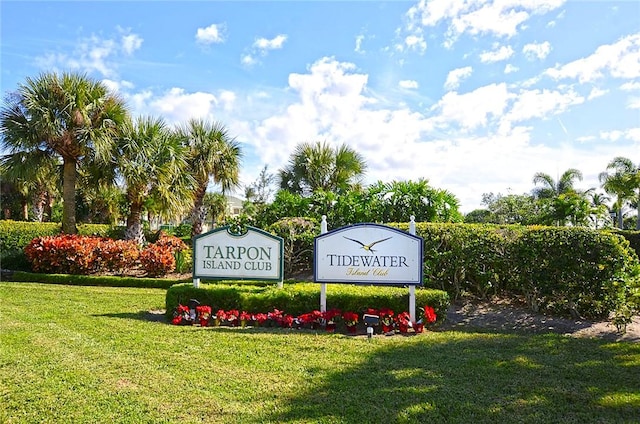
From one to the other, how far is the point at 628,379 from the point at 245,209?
11.9 metres

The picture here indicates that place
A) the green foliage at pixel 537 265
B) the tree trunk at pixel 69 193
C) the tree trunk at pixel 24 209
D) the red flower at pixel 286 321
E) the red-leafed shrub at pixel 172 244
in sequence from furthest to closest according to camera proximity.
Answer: the tree trunk at pixel 24 209 → the tree trunk at pixel 69 193 → the red-leafed shrub at pixel 172 244 → the green foliage at pixel 537 265 → the red flower at pixel 286 321

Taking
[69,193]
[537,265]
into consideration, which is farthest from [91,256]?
[537,265]

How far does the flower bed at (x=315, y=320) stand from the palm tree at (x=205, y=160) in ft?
37.3

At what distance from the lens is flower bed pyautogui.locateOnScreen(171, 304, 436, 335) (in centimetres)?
624

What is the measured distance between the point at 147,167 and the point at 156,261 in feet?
9.61

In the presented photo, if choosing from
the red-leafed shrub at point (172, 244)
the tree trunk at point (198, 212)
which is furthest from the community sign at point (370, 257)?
the tree trunk at point (198, 212)

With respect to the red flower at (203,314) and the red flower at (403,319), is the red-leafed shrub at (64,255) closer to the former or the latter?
the red flower at (203,314)

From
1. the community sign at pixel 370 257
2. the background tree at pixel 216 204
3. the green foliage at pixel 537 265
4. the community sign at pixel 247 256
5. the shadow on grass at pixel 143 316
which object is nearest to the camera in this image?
the green foliage at pixel 537 265

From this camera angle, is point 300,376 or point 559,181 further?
point 559,181

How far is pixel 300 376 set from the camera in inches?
164

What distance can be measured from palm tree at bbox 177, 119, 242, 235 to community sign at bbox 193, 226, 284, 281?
10.8m

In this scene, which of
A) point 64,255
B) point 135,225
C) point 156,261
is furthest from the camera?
point 135,225

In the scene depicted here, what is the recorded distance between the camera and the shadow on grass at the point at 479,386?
3344mm

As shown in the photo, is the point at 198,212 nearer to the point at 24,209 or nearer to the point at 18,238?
the point at 18,238
